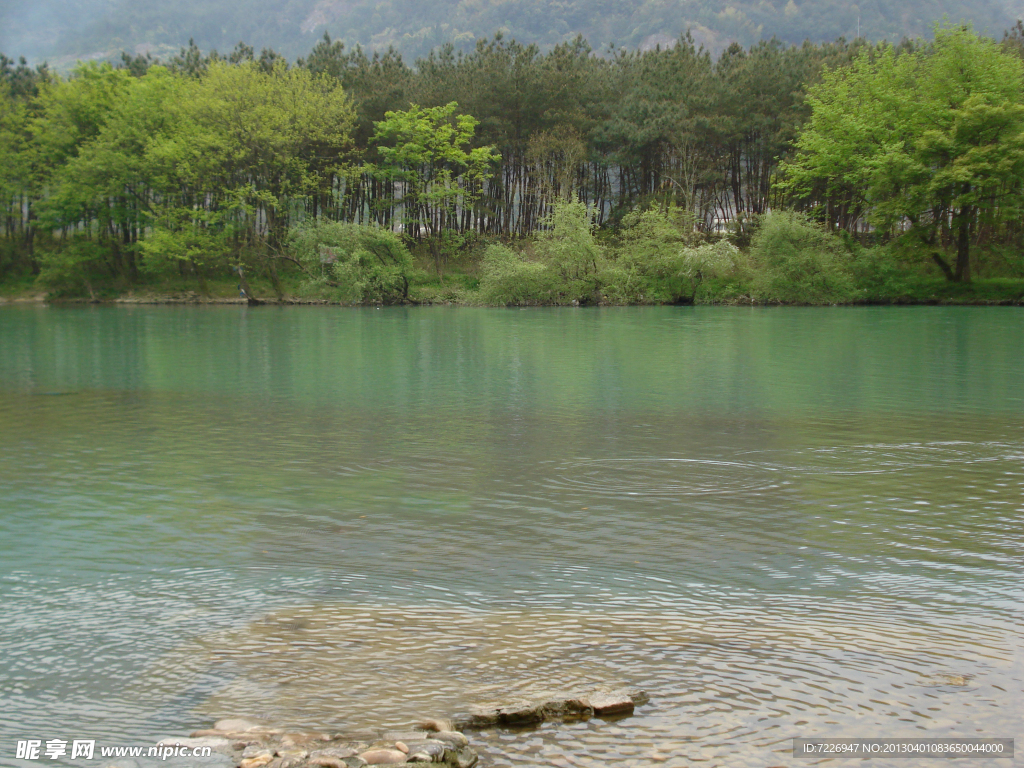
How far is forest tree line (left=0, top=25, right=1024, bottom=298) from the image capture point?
2216 inches

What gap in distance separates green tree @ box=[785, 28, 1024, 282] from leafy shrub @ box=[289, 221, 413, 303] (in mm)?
28156

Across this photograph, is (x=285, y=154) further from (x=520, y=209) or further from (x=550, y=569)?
(x=550, y=569)

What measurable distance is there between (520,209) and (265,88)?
22.6m

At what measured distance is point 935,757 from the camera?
356 cm

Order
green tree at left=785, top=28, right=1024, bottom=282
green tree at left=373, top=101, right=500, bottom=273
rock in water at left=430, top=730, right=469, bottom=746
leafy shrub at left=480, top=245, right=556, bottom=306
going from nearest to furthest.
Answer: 1. rock in water at left=430, top=730, right=469, bottom=746
2. green tree at left=785, top=28, right=1024, bottom=282
3. leafy shrub at left=480, top=245, right=556, bottom=306
4. green tree at left=373, top=101, right=500, bottom=273

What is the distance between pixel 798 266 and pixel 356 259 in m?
28.4

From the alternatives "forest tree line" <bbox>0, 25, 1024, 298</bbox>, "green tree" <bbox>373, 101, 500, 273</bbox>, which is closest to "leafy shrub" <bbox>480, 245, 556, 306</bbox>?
"forest tree line" <bbox>0, 25, 1024, 298</bbox>

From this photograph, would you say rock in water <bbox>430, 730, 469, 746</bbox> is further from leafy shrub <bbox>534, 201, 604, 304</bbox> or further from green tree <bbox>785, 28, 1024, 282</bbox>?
green tree <bbox>785, 28, 1024, 282</bbox>

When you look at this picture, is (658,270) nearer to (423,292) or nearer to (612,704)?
(423,292)

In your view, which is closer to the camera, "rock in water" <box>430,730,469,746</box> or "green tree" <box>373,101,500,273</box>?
"rock in water" <box>430,730,469,746</box>

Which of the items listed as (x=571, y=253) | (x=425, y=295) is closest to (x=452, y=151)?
(x=425, y=295)

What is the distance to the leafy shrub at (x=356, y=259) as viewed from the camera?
54312 mm

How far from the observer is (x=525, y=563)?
621cm

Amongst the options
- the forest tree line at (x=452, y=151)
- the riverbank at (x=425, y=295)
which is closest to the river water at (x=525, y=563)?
the riverbank at (x=425, y=295)
